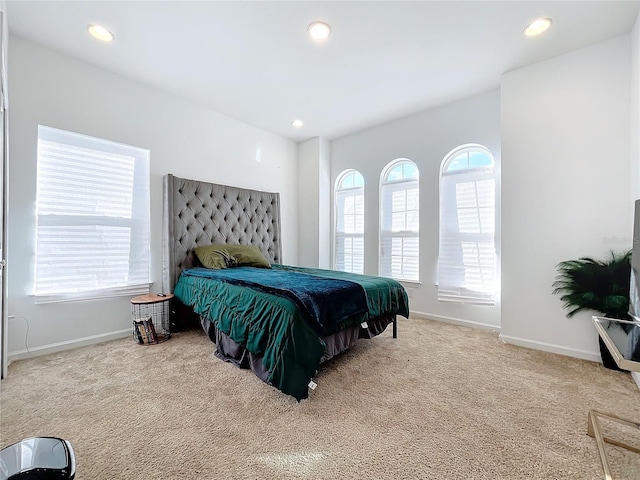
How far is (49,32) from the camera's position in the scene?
2236 millimetres

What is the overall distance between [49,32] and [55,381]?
2737 mm

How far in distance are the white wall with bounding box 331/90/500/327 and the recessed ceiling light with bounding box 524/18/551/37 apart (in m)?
0.90

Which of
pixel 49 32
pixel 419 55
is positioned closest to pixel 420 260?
pixel 419 55

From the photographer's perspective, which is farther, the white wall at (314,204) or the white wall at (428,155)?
the white wall at (314,204)

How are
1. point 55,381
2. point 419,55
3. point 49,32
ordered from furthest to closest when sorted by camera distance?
point 419,55 → point 49,32 → point 55,381

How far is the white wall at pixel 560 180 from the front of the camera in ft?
7.54

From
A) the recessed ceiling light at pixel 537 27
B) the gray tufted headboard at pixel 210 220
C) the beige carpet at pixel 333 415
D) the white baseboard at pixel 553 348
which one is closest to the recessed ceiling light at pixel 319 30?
the recessed ceiling light at pixel 537 27

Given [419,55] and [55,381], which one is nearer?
[55,381]

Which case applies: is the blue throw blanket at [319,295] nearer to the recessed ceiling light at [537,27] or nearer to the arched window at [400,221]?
the arched window at [400,221]

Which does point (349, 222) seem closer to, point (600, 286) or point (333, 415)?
point (600, 286)

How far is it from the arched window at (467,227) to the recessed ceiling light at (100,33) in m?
3.61

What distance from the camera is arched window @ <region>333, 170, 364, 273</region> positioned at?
4.32 metres

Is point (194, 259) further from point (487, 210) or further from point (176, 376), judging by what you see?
point (487, 210)

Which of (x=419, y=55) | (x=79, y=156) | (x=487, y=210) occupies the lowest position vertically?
(x=487, y=210)
